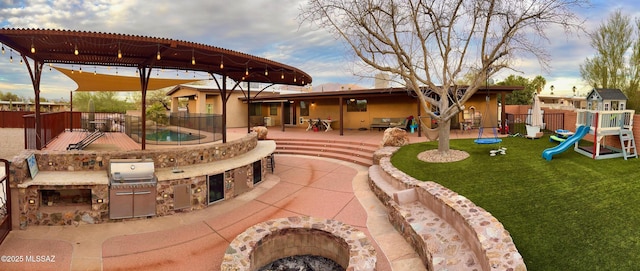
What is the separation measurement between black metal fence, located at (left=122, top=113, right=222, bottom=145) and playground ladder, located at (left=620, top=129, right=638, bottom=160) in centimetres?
1218

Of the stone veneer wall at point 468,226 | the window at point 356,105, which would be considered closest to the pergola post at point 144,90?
the stone veneer wall at point 468,226

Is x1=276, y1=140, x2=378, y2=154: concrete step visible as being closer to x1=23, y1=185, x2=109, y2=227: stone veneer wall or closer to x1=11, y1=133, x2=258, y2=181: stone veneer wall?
x1=11, y1=133, x2=258, y2=181: stone veneer wall

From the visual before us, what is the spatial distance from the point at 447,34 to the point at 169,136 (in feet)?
32.4

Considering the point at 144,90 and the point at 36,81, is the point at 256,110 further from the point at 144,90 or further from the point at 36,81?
the point at 36,81

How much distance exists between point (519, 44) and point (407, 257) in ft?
25.2

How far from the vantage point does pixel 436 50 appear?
10141 millimetres

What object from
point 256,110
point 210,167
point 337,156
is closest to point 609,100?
point 337,156

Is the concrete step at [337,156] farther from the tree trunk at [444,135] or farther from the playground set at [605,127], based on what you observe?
the playground set at [605,127]

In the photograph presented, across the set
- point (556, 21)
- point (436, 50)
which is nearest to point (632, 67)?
point (556, 21)

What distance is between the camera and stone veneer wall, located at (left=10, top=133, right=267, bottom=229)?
5668 millimetres

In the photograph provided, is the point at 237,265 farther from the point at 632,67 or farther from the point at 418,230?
the point at 632,67

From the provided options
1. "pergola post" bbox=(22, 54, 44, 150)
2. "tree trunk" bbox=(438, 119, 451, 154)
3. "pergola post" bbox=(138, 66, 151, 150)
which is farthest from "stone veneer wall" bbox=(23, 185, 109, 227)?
"tree trunk" bbox=(438, 119, 451, 154)

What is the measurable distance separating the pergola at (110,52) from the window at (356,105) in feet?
31.2

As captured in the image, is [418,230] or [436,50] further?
[436,50]
